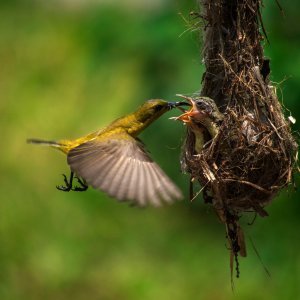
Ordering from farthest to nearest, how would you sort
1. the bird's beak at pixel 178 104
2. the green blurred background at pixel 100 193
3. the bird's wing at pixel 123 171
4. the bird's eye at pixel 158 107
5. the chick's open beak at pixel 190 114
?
the green blurred background at pixel 100 193
the bird's eye at pixel 158 107
the bird's beak at pixel 178 104
the chick's open beak at pixel 190 114
the bird's wing at pixel 123 171

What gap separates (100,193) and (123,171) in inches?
205

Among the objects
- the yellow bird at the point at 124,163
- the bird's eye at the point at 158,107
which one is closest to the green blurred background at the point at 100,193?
the bird's eye at the point at 158,107

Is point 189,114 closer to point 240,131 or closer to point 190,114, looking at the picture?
point 190,114

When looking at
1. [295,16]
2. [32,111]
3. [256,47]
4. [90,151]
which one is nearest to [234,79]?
[256,47]

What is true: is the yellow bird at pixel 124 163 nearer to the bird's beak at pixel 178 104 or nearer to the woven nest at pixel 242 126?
the bird's beak at pixel 178 104

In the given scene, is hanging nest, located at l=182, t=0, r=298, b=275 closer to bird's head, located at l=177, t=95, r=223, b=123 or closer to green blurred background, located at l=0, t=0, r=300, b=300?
bird's head, located at l=177, t=95, r=223, b=123

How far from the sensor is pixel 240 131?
398 cm

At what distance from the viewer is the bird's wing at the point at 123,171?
12.5ft

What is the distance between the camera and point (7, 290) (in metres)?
7.86

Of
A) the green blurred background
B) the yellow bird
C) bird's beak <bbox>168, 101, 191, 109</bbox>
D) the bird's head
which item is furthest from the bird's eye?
the bird's head

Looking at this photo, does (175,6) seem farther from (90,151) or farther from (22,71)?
(22,71)

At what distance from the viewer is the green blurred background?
645 centimetres

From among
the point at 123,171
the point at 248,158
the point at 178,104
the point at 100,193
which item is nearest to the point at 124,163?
the point at 123,171

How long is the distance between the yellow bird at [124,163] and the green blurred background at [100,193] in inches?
24.3
